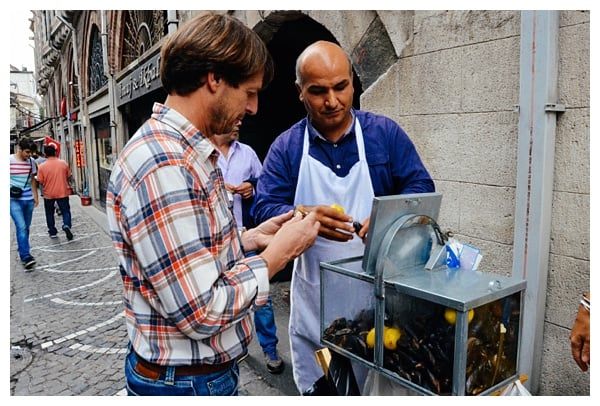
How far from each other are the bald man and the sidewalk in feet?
4.42

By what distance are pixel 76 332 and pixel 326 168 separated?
3534mm

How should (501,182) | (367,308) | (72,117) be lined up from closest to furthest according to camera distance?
(367,308) < (501,182) < (72,117)

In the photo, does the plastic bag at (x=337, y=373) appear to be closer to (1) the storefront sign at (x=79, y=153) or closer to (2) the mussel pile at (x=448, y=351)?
(2) the mussel pile at (x=448, y=351)

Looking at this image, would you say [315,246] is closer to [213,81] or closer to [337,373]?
[337,373]

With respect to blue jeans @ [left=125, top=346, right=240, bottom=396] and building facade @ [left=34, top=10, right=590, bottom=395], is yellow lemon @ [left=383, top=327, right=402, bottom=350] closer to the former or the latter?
blue jeans @ [left=125, top=346, right=240, bottom=396]

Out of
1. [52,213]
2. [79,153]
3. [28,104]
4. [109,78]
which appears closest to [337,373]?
[52,213]

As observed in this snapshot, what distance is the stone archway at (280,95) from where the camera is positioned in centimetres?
520

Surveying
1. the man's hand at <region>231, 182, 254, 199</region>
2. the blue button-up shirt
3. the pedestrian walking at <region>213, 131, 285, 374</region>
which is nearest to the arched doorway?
the pedestrian walking at <region>213, 131, 285, 374</region>

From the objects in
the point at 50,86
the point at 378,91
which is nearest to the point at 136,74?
the point at 378,91

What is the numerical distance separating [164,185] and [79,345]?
11.9ft

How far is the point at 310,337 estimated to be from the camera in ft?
6.95

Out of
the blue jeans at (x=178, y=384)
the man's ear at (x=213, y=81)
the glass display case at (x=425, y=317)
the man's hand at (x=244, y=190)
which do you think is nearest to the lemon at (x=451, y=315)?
the glass display case at (x=425, y=317)

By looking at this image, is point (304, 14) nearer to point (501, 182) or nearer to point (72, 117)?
point (501, 182)

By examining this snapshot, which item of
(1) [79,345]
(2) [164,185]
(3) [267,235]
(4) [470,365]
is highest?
(2) [164,185]
